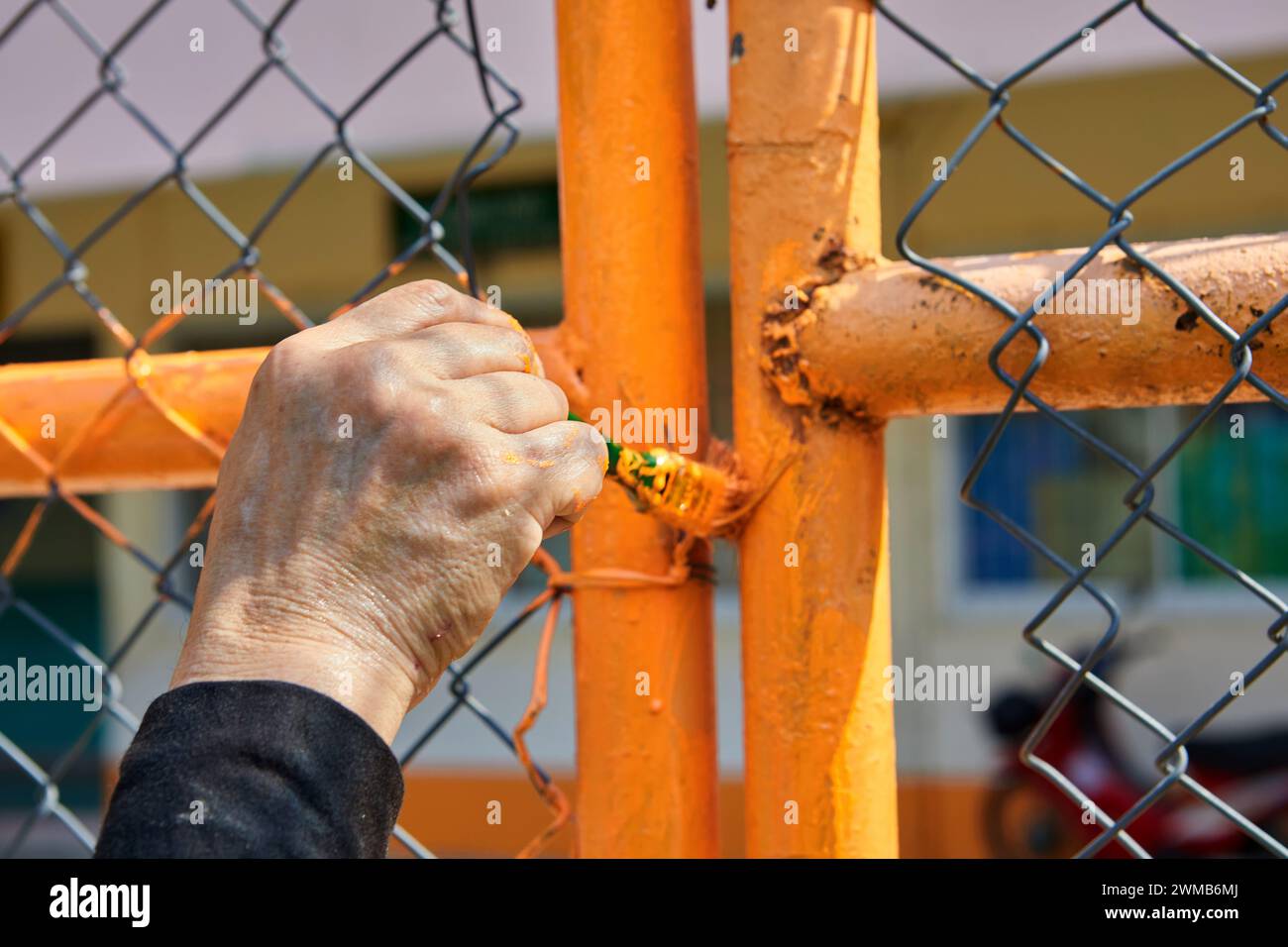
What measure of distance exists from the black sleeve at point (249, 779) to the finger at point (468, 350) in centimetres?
19

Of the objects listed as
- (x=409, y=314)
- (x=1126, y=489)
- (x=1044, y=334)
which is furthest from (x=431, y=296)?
(x=1126, y=489)

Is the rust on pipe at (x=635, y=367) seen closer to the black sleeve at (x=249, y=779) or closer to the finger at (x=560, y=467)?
the finger at (x=560, y=467)

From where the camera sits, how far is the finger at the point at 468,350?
0.66 m

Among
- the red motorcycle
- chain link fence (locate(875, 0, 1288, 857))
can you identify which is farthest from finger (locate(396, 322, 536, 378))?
the red motorcycle

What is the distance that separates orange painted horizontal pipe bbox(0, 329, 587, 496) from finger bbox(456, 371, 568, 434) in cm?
30

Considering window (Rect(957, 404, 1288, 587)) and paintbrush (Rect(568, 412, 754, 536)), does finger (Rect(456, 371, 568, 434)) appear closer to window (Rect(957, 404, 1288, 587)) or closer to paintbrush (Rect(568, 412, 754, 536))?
paintbrush (Rect(568, 412, 754, 536))

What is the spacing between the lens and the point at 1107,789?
4.39m

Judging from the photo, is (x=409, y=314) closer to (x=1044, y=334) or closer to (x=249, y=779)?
(x=249, y=779)

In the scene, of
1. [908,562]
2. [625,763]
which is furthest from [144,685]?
[625,763]

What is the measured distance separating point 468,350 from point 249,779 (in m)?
0.26

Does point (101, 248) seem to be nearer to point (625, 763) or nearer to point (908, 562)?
point (908, 562)

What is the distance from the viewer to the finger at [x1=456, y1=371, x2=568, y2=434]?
25.7 inches

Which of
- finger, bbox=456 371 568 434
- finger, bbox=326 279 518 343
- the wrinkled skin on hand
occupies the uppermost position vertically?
finger, bbox=326 279 518 343

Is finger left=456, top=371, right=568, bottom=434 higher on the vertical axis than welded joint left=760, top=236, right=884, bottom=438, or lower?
lower
